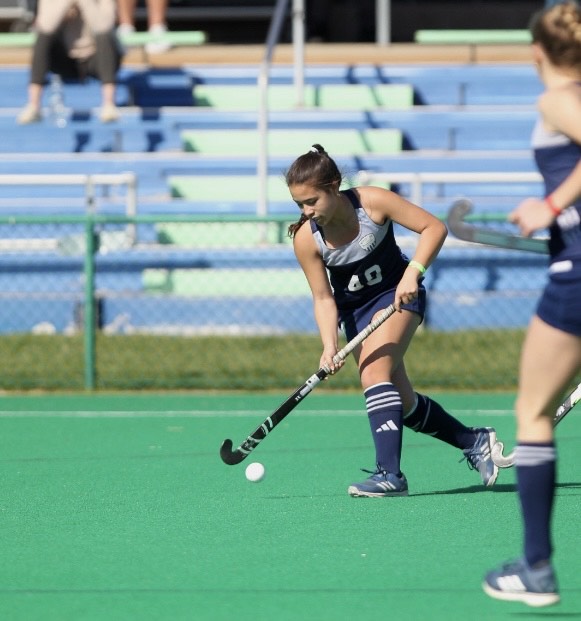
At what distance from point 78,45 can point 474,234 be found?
10908mm

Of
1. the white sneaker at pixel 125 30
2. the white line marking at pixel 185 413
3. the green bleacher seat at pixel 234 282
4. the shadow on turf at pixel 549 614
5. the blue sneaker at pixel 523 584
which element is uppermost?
the white sneaker at pixel 125 30

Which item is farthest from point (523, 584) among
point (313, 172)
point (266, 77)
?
point (266, 77)

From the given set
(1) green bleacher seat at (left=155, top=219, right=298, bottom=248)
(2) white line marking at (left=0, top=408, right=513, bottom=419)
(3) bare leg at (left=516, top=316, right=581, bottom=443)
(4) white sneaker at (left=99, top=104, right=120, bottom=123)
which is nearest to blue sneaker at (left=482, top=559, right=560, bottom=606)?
(3) bare leg at (left=516, top=316, right=581, bottom=443)

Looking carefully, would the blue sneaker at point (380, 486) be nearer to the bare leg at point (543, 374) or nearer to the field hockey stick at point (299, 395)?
the field hockey stick at point (299, 395)

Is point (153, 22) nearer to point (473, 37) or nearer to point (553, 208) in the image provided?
point (473, 37)

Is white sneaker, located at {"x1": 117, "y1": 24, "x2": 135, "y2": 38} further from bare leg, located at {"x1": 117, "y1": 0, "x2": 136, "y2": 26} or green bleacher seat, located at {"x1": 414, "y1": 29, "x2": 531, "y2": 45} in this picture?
green bleacher seat, located at {"x1": 414, "y1": 29, "x2": 531, "y2": 45}

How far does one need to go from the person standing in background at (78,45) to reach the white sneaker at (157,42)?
4.48 ft

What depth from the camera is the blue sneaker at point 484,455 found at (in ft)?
19.7

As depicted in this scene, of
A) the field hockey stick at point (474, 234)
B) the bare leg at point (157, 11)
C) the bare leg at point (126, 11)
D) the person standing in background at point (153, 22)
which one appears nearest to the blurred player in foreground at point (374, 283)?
the field hockey stick at point (474, 234)

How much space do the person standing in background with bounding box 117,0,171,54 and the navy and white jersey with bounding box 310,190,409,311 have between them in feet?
32.3

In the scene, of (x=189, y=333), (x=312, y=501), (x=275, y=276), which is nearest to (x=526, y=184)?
(x=275, y=276)

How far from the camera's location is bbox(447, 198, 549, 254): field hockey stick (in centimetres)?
373

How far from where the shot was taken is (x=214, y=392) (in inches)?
415

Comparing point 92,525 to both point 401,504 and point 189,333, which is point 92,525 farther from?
point 189,333
